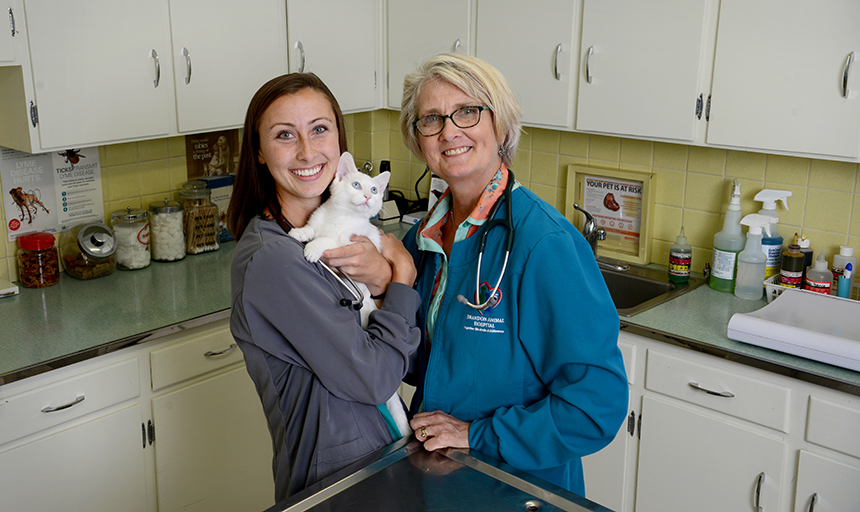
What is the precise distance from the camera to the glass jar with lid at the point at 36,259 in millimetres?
2412

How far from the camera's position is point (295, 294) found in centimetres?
122

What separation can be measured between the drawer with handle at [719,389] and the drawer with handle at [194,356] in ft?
4.42

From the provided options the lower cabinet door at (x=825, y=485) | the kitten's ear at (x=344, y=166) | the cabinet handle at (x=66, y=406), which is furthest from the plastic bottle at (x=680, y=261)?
the cabinet handle at (x=66, y=406)

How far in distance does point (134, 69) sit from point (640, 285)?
6.26 feet

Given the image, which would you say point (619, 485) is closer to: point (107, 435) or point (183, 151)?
point (107, 435)

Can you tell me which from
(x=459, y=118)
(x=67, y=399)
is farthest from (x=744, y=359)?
(x=67, y=399)

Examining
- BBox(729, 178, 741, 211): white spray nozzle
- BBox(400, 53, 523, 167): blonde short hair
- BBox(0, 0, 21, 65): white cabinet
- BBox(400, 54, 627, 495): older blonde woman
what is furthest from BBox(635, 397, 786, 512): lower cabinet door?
BBox(0, 0, 21, 65): white cabinet

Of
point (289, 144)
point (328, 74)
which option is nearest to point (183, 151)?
point (328, 74)

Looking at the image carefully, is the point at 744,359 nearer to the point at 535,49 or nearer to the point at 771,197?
the point at 771,197

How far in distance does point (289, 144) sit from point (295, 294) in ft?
1.03

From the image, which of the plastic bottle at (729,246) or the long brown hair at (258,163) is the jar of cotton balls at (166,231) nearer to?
the long brown hair at (258,163)

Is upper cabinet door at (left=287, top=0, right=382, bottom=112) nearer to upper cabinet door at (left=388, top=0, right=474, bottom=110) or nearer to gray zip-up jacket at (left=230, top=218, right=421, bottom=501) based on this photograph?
upper cabinet door at (left=388, top=0, right=474, bottom=110)

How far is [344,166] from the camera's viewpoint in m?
1.44

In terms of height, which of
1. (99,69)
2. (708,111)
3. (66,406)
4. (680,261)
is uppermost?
(99,69)
